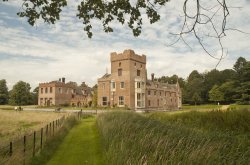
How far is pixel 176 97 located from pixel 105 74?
2340 cm

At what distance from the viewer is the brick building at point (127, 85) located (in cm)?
5716

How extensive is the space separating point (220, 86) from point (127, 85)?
43.0m

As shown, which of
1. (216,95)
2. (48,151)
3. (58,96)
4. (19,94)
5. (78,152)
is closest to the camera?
(48,151)

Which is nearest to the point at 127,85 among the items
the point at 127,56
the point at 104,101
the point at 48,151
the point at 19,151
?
the point at 127,56

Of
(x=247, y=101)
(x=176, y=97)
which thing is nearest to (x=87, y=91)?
(x=176, y=97)

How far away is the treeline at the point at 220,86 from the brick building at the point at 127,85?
30.2 m

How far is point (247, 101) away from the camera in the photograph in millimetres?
76938

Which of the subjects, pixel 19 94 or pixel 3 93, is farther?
pixel 3 93

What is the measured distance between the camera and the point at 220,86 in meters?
89.1

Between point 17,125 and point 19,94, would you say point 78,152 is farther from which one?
point 19,94

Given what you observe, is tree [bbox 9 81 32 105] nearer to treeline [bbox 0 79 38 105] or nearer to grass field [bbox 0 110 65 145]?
treeline [bbox 0 79 38 105]

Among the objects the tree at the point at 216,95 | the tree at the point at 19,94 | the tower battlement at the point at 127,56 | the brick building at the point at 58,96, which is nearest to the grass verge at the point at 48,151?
the tower battlement at the point at 127,56

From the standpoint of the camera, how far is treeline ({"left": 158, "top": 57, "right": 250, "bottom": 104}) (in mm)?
79750

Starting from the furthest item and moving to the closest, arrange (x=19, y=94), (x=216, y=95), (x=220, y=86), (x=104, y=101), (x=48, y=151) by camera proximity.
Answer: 1. (x=19, y=94)
2. (x=220, y=86)
3. (x=216, y=95)
4. (x=104, y=101)
5. (x=48, y=151)
